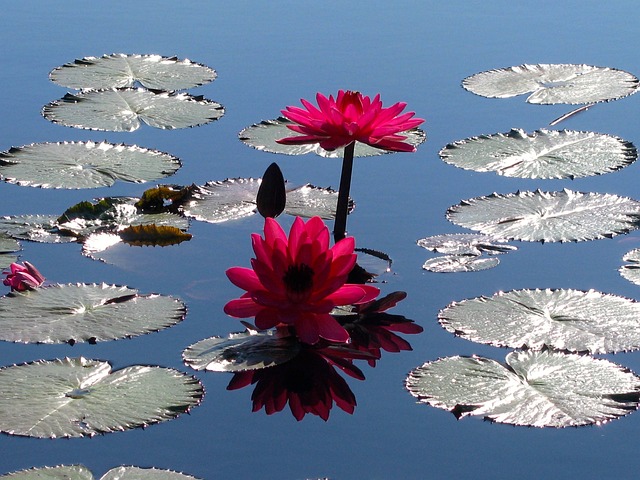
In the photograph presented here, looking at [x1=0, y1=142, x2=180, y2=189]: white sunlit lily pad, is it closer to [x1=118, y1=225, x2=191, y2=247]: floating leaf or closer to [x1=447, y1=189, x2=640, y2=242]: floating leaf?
[x1=118, y1=225, x2=191, y2=247]: floating leaf

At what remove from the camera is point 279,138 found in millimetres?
4102

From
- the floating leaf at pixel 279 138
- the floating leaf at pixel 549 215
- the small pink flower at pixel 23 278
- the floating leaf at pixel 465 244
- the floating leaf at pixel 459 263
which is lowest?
the small pink flower at pixel 23 278

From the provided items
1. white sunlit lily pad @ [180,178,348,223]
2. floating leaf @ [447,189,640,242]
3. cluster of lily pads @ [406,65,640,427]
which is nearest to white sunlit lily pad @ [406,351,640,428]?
cluster of lily pads @ [406,65,640,427]

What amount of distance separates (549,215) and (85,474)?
1.89 metres

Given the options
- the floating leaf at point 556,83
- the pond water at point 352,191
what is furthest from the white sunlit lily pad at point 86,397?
the floating leaf at point 556,83

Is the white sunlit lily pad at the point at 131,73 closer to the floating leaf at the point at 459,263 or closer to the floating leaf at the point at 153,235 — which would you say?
the floating leaf at the point at 153,235

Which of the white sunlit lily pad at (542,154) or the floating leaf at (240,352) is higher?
the white sunlit lily pad at (542,154)

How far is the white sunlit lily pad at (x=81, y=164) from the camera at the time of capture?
3725 millimetres

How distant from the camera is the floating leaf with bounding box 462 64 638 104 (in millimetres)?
4664

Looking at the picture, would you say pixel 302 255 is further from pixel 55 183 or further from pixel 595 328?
pixel 55 183

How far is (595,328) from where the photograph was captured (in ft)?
8.93

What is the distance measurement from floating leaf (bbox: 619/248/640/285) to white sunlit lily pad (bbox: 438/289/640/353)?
0.18m

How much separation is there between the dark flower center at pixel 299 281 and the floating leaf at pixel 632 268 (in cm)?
99

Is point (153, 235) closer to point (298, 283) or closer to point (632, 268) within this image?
point (298, 283)
